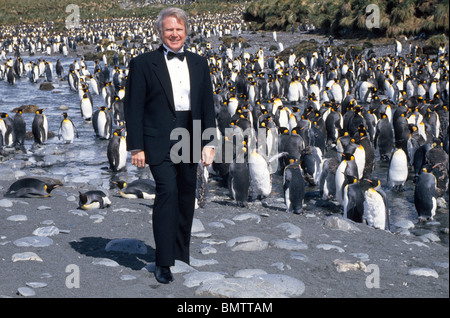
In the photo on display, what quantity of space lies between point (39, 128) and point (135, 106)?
11101 millimetres

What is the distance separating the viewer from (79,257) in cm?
457

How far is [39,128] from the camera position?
14000mm

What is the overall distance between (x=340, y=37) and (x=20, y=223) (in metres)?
36.7

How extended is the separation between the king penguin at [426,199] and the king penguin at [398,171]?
1.32m

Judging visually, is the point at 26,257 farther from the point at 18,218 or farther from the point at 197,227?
the point at 197,227

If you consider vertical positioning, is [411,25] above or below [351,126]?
above

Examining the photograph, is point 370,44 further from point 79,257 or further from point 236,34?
point 79,257

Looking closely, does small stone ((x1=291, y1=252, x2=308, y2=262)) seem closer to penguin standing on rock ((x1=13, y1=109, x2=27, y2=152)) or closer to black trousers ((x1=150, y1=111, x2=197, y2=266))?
black trousers ((x1=150, y1=111, x2=197, y2=266))

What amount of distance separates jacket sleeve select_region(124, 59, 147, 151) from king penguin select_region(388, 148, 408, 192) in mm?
6796

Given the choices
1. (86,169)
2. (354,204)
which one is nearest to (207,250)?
(354,204)

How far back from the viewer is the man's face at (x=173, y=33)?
11.8ft

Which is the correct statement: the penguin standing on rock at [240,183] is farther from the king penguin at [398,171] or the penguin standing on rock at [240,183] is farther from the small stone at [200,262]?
the small stone at [200,262]

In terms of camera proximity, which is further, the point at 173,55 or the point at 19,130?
the point at 19,130
